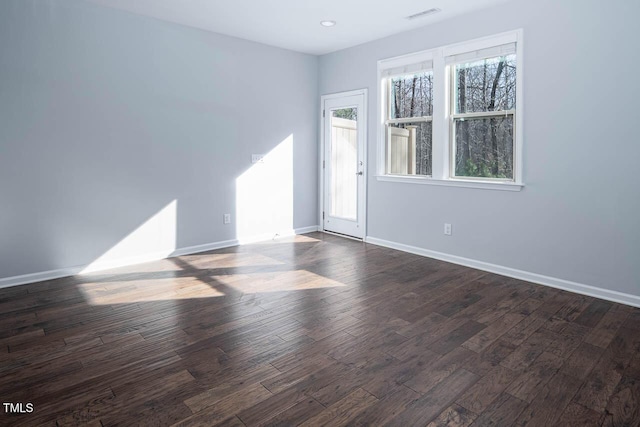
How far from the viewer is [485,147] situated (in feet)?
14.2

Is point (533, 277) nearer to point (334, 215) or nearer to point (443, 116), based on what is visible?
point (443, 116)

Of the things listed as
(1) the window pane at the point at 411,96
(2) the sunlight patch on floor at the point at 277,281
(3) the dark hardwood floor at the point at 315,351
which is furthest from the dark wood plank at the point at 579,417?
(1) the window pane at the point at 411,96

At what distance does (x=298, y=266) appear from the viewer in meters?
4.54

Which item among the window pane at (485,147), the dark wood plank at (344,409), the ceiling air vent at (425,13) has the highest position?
the ceiling air vent at (425,13)

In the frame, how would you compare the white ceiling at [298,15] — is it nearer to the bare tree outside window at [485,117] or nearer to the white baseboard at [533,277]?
the bare tree outside window at [485,117]

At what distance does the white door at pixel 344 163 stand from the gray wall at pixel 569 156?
136 centimetres

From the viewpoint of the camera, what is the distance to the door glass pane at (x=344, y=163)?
5836mm

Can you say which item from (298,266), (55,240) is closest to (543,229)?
(298,266)

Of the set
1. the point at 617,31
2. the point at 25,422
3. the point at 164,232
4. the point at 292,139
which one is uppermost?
the point at 617,31

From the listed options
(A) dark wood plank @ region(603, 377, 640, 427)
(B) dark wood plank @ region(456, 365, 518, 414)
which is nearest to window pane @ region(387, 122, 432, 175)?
(B) dark wood plank @ region(456, 365, 518, 414)

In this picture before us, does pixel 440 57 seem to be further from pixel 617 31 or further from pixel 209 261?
pixel 209 261

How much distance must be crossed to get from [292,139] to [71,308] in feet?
11.8

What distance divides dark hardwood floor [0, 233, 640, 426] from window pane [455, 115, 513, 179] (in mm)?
1108

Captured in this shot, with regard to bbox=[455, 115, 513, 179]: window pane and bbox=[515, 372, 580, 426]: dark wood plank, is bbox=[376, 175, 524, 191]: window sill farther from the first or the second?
bbox=[515, 372, 580, 426]: dark wood plank
